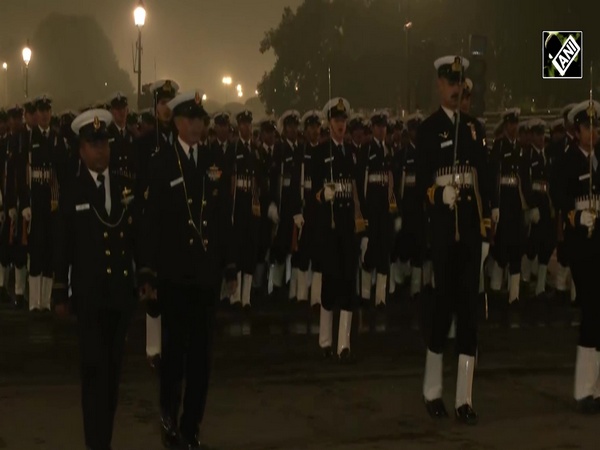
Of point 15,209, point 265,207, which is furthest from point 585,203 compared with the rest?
point 265,207

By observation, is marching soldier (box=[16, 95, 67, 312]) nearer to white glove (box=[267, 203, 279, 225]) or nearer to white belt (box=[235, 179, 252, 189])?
white belt (box=[235, 179, 252, 189])

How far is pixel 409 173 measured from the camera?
1795 cm

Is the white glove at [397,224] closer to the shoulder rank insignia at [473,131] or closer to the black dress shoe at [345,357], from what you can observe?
the black dress shoe at [345,357]

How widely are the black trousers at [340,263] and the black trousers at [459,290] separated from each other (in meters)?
2.60

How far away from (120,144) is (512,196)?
6756 millimetres

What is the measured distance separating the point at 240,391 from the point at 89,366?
2890 mm

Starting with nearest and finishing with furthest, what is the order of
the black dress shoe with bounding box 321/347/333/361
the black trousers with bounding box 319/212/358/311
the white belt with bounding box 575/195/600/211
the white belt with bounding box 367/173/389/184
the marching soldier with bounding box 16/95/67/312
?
the white belt with bounding box 575/195/600/211 < the black trousers with bounding box 319/212/358/311 < the black dress shoe with bounding box 321/347/333/361 < the marching soldier with bounding box 16/95/67/312 < the white belt with bounding box 367/173/389/184

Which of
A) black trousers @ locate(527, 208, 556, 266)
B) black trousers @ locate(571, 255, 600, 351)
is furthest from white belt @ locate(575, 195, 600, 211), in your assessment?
black trousers @ locate(527, 208, 556, 266)

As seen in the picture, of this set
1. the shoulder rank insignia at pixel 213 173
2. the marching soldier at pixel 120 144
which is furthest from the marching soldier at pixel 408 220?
the shoulder rank insignia at pixel 213 173

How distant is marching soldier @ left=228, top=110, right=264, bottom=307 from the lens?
16875mm

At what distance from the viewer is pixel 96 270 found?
830 cm

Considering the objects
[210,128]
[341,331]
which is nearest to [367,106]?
[210,128]

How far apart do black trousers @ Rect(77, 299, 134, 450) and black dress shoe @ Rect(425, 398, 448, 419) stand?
276cm

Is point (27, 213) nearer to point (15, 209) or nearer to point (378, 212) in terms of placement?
point (15, 209)
